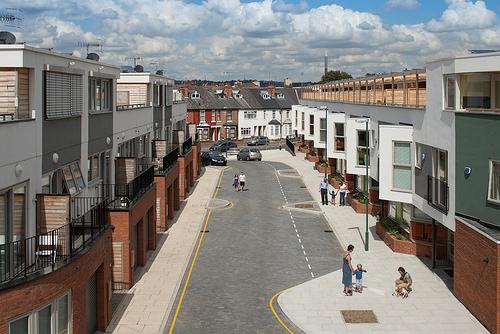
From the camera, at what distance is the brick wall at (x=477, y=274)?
17812mm

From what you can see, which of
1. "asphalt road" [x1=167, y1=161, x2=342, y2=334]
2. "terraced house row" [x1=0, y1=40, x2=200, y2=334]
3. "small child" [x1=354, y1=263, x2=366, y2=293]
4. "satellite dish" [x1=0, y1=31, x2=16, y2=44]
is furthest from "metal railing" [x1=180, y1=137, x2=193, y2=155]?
"satellite dish" [x1=0, y1=31, x2=16, y2=44]

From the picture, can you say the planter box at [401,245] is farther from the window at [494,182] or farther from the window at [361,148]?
the window at [494,182]

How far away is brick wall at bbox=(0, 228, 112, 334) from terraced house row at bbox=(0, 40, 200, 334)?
25mm

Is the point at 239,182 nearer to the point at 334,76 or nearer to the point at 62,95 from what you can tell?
the point at 62,95

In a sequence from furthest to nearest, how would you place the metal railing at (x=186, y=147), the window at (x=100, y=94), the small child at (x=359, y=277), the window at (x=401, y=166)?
the metal railing at (x=186, y=147) < the window at (x=401, y=166) < the window at (x=100, y=94) < the small child at (x=359, y=277)

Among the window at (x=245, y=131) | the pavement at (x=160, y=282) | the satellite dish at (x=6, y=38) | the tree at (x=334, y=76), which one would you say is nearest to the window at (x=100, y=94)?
the satellite dish at (x=6, y=38)

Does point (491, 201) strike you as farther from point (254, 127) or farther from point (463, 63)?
point (254, 127)

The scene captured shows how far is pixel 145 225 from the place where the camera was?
2622 cm

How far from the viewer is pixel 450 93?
2212 centimetres

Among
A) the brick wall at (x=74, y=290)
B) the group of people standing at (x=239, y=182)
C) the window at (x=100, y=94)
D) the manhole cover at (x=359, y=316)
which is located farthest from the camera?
the group of people standing at (x=239, y=182)

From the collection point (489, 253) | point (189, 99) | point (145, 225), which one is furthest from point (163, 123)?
point (189, 99)

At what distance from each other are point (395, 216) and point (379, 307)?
1105cm

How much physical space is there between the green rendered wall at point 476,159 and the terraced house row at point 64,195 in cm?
1146

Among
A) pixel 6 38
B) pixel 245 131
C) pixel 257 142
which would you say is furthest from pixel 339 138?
pixel 245 131
